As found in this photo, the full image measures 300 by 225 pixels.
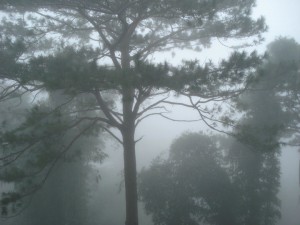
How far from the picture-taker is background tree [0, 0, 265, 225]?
26.8 feet

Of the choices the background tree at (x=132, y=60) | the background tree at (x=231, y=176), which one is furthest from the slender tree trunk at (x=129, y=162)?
the background tree at (x=231, y=176)

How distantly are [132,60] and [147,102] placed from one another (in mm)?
8814

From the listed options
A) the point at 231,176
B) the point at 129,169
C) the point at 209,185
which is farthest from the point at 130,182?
the point at 231,176

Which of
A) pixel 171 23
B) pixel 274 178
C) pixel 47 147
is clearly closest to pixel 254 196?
pixel 274 178

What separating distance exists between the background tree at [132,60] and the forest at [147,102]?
38 mm

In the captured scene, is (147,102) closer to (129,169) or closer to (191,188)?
(191,188)

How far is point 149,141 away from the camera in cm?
5466

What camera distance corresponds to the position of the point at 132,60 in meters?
10.4

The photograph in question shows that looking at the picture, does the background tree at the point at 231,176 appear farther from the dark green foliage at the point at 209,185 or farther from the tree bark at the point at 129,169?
the tree bark at the point at 129,169

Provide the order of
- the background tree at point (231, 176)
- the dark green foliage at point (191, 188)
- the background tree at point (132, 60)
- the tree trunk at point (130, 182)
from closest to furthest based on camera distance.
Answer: the background tree at point (132, 60)
the tree trunk at point (130, 182)
the dark green foliage at point (191, 188)
the background tree at point (231, 176)

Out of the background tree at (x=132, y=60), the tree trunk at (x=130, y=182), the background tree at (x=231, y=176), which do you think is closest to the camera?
the background tree at (x=132, y=60)

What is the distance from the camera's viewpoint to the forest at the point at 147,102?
28.2 ft

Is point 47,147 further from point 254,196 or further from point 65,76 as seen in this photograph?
point 254,196

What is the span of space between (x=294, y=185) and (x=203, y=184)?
1173 inches
